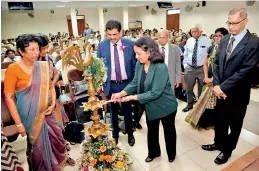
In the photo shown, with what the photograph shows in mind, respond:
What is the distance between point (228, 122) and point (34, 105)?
1862mm

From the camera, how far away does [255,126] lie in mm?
2988

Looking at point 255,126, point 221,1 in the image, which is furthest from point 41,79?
point 221,1

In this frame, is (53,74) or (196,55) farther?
(196,55)

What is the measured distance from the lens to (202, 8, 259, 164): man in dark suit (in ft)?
5.96

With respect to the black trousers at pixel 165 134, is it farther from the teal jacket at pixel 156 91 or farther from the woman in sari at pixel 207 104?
the woman in sari at pixel 207 104

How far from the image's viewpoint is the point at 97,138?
5.79 ft

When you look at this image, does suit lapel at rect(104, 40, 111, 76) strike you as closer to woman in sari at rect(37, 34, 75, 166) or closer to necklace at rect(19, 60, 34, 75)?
woman in sari at rect(37, 34, 75, 166)

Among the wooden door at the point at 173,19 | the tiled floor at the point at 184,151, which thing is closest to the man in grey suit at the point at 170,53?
the tiled floor at the point at 184,151

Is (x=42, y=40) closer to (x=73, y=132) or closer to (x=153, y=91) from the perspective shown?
(x=153, y=91)

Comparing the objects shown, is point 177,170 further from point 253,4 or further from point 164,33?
point 253,4

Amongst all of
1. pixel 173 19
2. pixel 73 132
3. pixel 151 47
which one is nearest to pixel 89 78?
pixel 151 47

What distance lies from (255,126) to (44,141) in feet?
9.23

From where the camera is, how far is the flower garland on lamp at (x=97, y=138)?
153 centimetres

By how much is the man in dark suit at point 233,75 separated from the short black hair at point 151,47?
2.12ft
